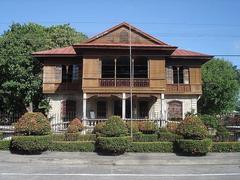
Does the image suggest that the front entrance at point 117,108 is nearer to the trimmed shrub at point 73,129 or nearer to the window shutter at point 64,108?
the window shutter at point 64,108

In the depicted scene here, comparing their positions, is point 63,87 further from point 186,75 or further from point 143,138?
point 143,138

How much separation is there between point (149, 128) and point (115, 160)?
8.14 meters

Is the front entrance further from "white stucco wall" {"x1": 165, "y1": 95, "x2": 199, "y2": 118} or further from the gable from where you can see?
the gable

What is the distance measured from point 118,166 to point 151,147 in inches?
136

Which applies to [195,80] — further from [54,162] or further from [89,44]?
[54,162]

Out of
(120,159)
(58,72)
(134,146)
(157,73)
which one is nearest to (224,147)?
(134,146)

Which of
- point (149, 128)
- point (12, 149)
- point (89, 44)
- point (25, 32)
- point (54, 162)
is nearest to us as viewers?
point (54, 162)

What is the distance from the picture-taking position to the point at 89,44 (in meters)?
34.2

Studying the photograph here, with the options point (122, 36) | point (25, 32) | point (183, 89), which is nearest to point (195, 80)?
point (183, 89)

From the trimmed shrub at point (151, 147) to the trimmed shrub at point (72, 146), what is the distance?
2215mm

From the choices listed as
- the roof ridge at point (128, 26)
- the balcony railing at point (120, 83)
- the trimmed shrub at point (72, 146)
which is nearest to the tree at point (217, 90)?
the roof ridge at point (128, 26)

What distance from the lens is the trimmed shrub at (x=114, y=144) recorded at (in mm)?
21781

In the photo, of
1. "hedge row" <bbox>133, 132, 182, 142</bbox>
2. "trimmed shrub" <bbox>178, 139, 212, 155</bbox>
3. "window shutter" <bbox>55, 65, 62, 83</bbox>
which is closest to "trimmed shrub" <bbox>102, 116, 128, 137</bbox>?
"hedge row" <bbox>133, 132, 182, 142</bbox>

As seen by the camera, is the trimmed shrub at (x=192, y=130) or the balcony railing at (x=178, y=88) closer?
the trimmed shrub at (x=192, y=130)
